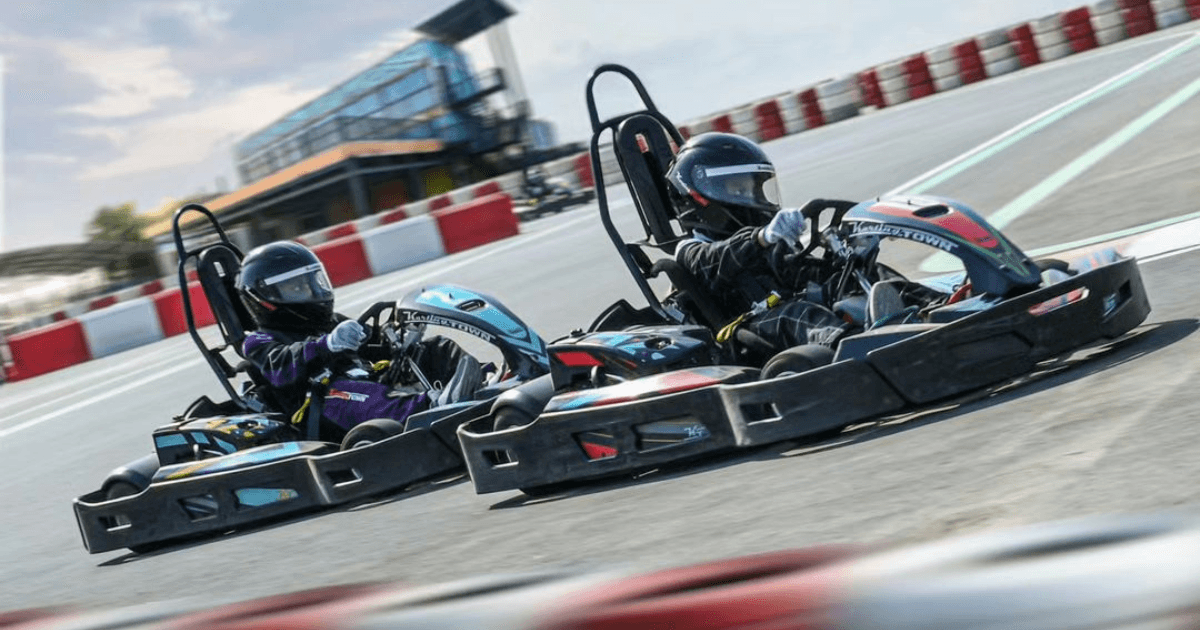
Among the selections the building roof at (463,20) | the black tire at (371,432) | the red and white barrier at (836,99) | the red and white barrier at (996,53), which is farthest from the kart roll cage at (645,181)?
the building roof at (463,20)

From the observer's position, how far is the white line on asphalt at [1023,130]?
12656 millimetres

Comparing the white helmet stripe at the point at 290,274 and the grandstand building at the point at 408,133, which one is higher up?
the grandstand building at the point at 408,133

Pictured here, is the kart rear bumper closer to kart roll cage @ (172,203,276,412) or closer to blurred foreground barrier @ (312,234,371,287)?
kart roll cage @ (172,203,276,412)

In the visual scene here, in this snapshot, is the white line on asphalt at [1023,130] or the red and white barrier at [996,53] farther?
the red and white barrier at [996,53]

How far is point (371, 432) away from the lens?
594 cm

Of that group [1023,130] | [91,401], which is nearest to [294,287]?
[91,401]

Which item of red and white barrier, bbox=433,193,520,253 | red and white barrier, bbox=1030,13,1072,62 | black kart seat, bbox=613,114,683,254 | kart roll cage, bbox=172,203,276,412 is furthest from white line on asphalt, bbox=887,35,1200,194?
kart roll cage, bbox=172,203,276,412

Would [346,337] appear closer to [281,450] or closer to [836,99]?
[281,450]

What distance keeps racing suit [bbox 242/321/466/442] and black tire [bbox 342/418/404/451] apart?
25 cm

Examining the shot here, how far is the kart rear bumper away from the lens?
228 inches

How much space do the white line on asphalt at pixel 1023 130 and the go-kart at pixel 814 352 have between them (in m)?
7.06

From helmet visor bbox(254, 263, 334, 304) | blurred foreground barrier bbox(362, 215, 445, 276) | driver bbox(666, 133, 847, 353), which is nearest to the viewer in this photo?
driver bbox(666, 133, 847, 353)

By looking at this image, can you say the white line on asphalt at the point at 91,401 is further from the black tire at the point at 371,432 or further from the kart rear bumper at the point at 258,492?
the black tire at the point at 371,432

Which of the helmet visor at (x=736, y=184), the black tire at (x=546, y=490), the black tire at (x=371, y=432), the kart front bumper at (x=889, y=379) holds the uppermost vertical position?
the helmet visor at (x=736, y=184)
